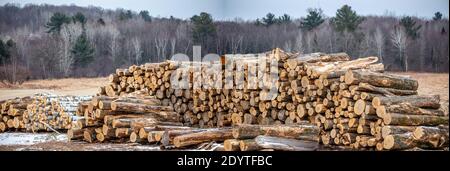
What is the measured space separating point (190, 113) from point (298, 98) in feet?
8.65

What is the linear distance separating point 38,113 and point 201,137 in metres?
5.42

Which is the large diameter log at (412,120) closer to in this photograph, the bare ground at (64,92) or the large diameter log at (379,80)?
the large diameter log at (379,80)

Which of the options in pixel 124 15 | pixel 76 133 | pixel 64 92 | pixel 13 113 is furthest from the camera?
pixel 124 15

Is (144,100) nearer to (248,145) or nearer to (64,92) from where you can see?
(248,145)

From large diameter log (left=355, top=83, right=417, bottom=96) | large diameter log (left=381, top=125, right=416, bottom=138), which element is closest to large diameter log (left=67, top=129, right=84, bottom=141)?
large diameter log (left=355, top=83, right=417, bottom=96)

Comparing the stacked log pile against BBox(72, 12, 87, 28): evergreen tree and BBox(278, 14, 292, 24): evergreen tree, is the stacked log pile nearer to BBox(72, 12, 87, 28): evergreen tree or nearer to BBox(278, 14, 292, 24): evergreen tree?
BBox(72, 12, 87, 28): evergreen tree

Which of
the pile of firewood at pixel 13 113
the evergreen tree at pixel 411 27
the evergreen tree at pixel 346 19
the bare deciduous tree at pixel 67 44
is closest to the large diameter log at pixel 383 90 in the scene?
the pile of firewood at pixel 13 113

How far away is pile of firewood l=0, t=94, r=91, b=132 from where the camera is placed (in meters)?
11.5

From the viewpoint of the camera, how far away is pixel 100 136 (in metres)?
8.93

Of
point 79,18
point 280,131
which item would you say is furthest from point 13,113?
point 79,18

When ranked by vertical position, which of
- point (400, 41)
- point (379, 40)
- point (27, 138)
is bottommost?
point (27, 138)

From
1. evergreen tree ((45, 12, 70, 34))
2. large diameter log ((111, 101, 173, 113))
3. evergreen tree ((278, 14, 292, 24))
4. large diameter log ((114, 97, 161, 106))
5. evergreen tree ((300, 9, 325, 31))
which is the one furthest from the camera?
evergreen tree ((300, 9, 325, 31))

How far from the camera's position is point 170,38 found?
25188 mm
